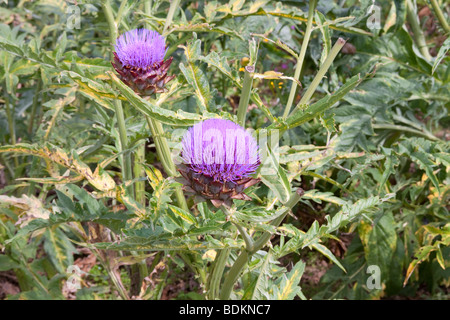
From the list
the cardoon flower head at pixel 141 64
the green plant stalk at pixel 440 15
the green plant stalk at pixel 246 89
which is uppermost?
the green plant stalk at pixel 440 15

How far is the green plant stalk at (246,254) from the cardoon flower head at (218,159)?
0.09 meters

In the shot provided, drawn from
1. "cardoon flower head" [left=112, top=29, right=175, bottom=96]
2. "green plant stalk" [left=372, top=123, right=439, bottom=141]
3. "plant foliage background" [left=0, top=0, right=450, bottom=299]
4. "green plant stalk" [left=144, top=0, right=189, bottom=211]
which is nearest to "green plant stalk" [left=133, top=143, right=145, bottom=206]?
"plant foliage background" [left=0, top=0, right=450, bottom=299]

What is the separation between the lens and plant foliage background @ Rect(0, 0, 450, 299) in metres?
0.92

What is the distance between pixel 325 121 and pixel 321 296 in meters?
0.82

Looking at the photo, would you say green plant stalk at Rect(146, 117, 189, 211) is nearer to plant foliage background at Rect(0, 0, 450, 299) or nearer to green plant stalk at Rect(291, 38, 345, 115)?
plant foliage background at Rect(0, 0, 450, 299)

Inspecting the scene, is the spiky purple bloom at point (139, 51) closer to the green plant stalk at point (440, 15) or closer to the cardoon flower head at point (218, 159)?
the cardoon flower head at point (218, 159)

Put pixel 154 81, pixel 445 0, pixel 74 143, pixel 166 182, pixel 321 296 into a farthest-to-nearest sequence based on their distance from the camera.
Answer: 1. pixel 445 0
2. pixel 321 296
3. pixel 74 143
4. pixel 154 81
5. pixel 166 182

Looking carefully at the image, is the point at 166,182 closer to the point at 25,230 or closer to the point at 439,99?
the point at 25,230

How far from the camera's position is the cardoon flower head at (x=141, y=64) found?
97cm

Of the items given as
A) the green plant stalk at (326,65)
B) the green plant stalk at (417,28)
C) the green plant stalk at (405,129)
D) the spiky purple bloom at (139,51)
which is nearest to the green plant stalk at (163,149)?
the spiky purple bloom at (139,51)

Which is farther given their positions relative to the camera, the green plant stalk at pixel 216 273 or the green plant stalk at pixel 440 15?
the green plant stalk at pixel 440 15

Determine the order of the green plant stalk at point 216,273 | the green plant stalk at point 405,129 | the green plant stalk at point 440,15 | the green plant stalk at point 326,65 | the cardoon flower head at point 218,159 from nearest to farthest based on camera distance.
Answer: the cardoon flower head at point 218,159, the green plant stalk at point 326,65, the green plant stalk at point 216,273, the green plant stalk at point 440,15, the green plant stalk at point 405,129
